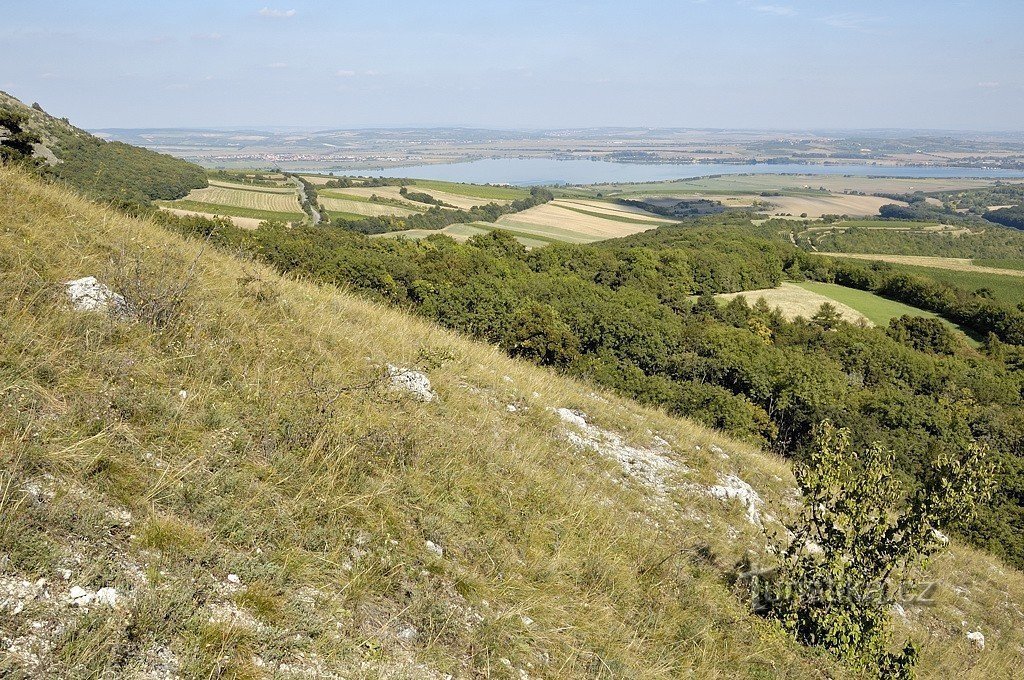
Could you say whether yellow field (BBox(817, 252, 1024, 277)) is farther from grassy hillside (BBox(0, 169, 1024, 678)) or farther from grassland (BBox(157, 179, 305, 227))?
grassy hillside (BBox(0, 169, 1024, 678))

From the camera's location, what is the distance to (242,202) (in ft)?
240

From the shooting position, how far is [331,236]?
42.5 meters

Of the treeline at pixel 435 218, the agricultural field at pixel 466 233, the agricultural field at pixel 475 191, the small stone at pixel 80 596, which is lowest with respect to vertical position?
the small stone at pixel 80 596

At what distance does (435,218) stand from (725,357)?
61.8 metres

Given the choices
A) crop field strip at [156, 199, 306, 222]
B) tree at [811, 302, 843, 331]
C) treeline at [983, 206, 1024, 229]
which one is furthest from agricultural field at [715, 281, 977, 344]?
treeline at [983, 206, 1024, 229]

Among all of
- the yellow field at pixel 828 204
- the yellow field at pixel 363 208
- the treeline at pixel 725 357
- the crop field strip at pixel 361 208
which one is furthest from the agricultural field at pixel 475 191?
the treeline at pixel 725 357

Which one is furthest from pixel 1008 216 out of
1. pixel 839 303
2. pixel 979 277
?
pixel 839 303

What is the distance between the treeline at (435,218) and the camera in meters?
73.5

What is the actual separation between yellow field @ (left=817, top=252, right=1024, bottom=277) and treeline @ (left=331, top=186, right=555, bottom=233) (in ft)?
186

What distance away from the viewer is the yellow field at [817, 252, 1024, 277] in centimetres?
7269

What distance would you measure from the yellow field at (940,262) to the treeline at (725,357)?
34.7m

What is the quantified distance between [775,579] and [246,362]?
627 cm

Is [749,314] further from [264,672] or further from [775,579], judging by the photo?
[264,672]

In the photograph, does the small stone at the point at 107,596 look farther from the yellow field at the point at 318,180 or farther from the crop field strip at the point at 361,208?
the yellow field at the point at 318,180
